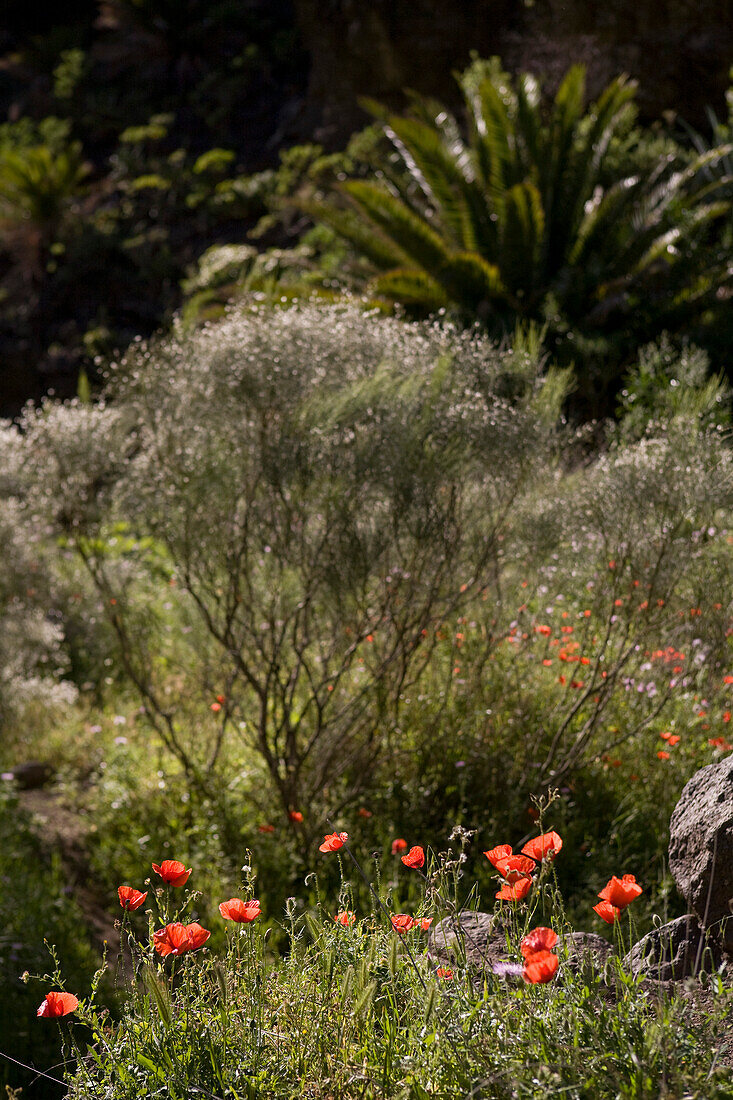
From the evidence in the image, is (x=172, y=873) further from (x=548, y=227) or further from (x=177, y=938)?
(x=548, y=227)

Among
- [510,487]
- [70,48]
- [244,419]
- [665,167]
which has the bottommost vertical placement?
[510,487]

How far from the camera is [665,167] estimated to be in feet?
27.0

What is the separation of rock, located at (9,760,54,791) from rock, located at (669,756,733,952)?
4.11m

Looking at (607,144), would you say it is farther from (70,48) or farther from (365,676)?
Result: (70,48)

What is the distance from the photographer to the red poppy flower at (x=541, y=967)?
3.76 ft

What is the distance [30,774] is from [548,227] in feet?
21.2

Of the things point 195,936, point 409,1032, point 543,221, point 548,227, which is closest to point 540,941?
point 409,1032

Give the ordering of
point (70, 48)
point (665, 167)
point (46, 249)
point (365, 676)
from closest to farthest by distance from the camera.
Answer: point (365, 676)
point (665, 167)
point (46, 249)
point (70, 48)

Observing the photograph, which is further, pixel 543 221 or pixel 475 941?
pixel 543 221

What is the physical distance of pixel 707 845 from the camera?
178 cm

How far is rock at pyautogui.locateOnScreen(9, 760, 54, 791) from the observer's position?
502 cm

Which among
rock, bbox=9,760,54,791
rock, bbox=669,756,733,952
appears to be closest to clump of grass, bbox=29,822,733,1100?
rock, bbox=669,756,733,952

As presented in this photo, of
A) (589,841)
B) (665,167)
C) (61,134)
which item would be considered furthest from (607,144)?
(61,134)

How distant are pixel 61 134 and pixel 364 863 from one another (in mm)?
15966
